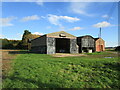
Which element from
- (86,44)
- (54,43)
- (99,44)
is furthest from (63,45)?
(99,44)

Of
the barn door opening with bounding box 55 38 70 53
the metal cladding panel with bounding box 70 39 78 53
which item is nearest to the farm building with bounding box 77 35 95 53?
the metal cladding panel with bounding box 70 39 78 53

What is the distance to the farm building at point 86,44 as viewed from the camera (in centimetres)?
3450

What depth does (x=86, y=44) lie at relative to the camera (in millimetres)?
35375

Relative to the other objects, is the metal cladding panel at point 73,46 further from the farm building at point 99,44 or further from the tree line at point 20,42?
the tree line at point 20,42

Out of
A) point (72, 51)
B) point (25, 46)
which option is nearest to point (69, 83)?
point (72, 51)

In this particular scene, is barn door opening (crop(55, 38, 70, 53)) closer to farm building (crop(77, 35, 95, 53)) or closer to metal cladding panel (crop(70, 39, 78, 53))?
metal cladding panel (crop(70, 39, 78, 53))

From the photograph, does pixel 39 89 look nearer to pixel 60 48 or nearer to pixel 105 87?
pixel 105 87

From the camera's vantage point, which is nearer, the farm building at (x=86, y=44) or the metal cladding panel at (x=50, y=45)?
the metal cladding panel at (x=50, y=45)

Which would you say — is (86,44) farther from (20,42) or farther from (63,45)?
(20,42)

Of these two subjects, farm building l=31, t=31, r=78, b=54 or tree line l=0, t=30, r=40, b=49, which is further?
tree line l=0, t=30, r=40, b=49

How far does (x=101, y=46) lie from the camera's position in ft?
139

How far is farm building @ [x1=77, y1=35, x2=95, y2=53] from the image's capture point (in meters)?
34.5

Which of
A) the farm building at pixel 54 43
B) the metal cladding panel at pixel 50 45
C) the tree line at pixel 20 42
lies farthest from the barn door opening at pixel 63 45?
the tree line at pixel 20 42

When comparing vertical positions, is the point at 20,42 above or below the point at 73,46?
above
